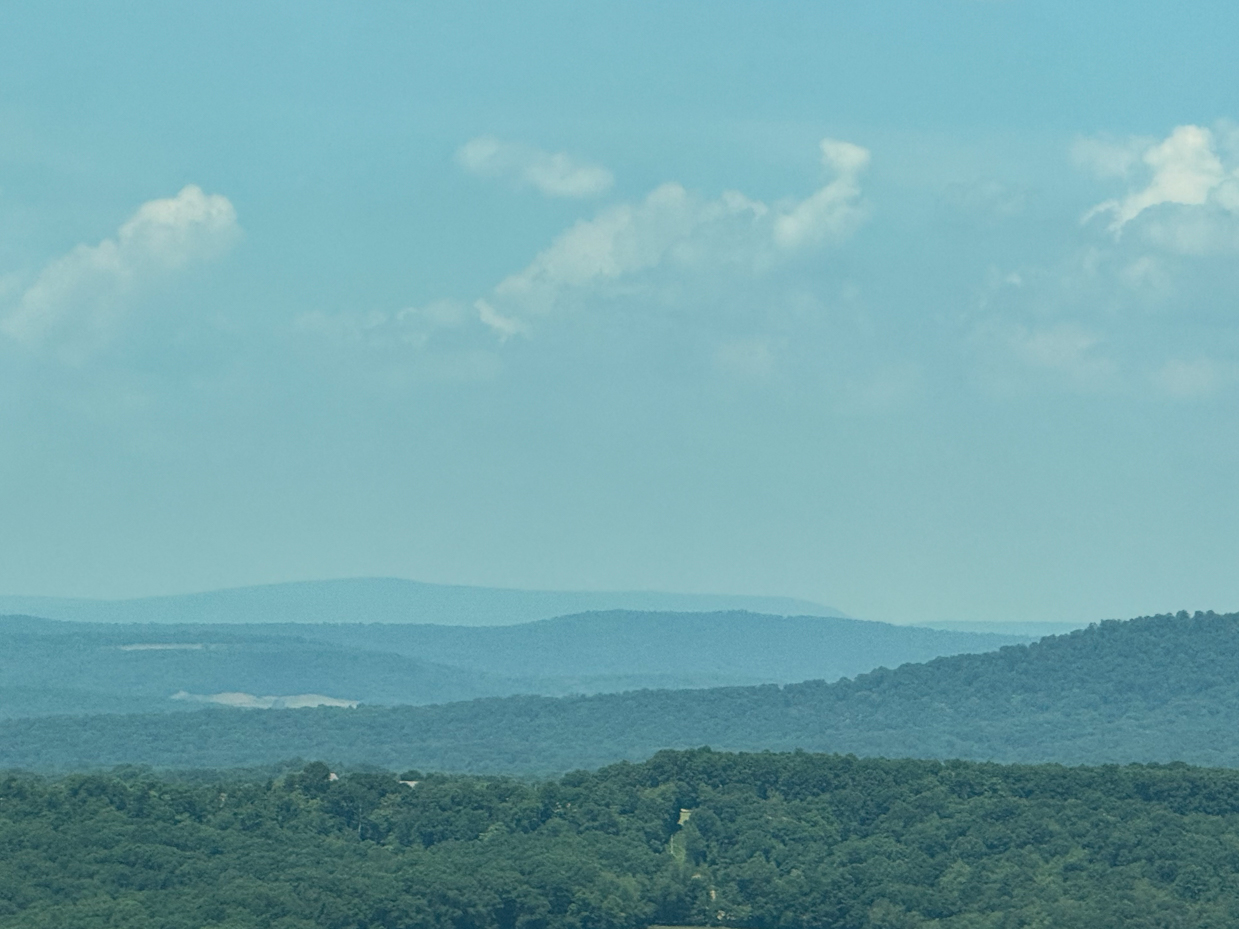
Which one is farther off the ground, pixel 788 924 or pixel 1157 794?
pixel 1157 794

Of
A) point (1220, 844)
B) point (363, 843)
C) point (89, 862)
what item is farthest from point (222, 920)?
point (1220, 844)

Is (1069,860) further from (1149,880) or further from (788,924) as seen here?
(788,924)

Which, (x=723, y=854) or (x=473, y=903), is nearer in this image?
(x=473, y=903)

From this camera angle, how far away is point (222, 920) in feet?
310

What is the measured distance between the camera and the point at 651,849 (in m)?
116

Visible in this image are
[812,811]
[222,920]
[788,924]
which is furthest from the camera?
[812,811]

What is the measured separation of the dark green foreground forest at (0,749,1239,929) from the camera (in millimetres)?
99562

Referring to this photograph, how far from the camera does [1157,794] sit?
116m

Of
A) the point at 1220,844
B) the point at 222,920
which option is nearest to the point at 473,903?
the point at 222,920

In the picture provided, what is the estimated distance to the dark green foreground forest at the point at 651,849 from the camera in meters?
99.6

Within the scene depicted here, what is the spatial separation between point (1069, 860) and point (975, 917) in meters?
7.67

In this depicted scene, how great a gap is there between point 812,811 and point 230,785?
106ft

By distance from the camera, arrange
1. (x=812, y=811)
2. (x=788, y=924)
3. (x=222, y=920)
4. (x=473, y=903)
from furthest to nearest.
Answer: (x=812, y=811), (x=788, y=924), (x=473, y=903), (x=222, y=920)

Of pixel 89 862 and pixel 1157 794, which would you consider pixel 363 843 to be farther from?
pixel 1157 794
